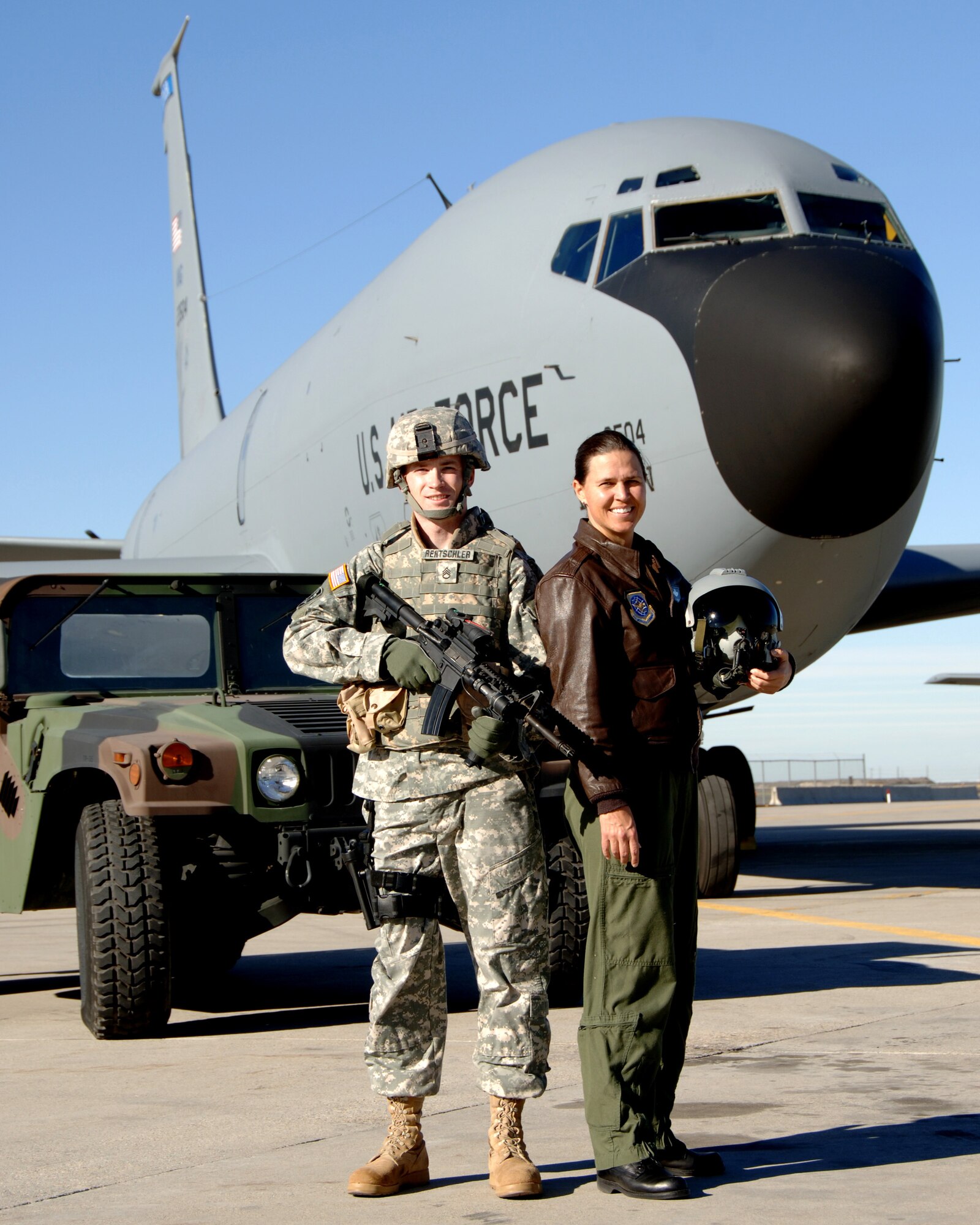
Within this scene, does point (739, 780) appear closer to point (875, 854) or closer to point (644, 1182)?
point (875, 854)

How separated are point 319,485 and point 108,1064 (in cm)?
762

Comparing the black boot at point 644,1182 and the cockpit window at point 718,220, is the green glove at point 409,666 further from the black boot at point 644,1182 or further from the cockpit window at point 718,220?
the cockpit window at point 718,220

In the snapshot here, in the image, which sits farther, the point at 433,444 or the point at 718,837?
the point at 718,837

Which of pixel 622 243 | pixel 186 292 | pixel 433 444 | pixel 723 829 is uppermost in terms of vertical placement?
pixel 186 292

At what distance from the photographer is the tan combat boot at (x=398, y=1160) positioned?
3.31m

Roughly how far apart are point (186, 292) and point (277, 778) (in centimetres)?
2122

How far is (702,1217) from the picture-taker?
3053 mm

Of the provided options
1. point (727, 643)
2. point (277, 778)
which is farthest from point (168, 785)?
point (727, 643)

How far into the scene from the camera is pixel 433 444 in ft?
12.3

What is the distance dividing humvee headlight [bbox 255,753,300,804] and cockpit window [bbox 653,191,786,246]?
14.4 feet

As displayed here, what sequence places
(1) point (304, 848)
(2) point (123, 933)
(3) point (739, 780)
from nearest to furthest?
(2) point (123, 933) < (1) point (304, 848) < (3) point (739, 780)

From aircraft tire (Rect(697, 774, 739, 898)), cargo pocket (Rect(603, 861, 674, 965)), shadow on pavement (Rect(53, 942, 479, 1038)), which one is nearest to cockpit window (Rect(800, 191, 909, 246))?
aircraft tire (Rect(697, 774, 739, 898))

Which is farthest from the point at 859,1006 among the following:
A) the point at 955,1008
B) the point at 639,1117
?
the point at 639,1117

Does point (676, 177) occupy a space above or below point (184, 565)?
above
